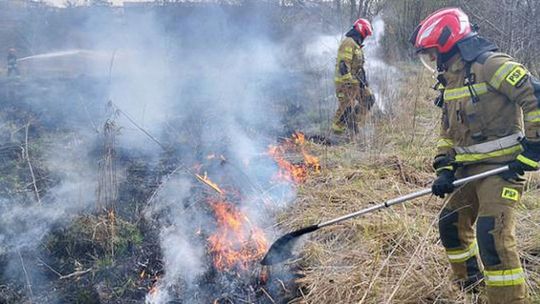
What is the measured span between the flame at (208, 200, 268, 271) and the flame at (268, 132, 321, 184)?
1.18 m

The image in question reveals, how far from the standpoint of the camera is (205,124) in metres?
7.70

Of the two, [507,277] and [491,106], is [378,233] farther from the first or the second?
[491,106]

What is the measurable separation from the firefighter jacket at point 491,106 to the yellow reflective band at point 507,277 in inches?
28.0

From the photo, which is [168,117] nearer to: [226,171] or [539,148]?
[226,171]

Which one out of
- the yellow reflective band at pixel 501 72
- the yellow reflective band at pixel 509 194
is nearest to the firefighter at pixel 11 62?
the yellow reflective band at pixel 501 72

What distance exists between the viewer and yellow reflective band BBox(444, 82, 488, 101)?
2.68m

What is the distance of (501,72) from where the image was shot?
8.38ft

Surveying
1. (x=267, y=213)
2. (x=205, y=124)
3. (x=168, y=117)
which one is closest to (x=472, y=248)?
(x=267, y=213)

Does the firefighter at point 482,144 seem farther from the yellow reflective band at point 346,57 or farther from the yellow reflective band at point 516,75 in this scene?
the yellow reflective band at point 346,57

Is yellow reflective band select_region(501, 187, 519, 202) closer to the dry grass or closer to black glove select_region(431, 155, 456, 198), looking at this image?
black glove select_region(431, 155, 456, 198)

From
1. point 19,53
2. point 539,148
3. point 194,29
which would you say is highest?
point 539,148

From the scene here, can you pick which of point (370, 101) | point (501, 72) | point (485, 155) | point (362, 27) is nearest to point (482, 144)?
point (485, 155)

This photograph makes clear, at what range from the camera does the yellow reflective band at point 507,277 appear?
97.3 inches

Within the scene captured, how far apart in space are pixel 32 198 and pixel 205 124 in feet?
11.5
